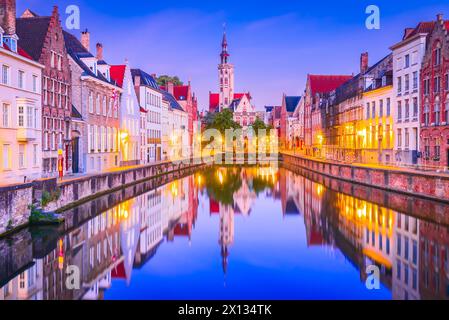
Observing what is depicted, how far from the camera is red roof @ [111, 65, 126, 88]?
46219mm

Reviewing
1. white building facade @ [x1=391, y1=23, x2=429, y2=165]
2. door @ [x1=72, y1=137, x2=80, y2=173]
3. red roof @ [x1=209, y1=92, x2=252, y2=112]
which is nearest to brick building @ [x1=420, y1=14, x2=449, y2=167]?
white building facade @ [x1=391, y1=23, x2=429, y2=165]

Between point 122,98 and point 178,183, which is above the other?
point 122,98

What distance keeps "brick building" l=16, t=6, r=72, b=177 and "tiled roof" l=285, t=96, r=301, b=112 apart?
85194 millimetres

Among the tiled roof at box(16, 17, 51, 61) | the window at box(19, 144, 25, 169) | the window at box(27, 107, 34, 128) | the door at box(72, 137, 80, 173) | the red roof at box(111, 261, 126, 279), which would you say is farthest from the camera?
the door at box(72, 137, 80, 173)

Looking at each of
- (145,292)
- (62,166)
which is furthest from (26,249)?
(62,166)

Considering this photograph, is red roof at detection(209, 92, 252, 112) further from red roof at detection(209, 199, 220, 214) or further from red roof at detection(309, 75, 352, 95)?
red roof at detection(209, 199, 220, 214)

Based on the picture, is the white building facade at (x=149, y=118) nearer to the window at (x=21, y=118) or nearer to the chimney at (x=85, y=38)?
the chimney at (x=85, y=38)

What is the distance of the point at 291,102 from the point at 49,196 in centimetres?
9761

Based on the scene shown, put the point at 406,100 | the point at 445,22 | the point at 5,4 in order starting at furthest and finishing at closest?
the point at 406,100 < the point at 445,22 < the point at 5,4

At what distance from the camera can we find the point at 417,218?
23.6 m

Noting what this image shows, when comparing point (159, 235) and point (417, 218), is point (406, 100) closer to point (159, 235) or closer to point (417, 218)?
point (417, 218)

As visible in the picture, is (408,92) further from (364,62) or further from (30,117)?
(30,117)
